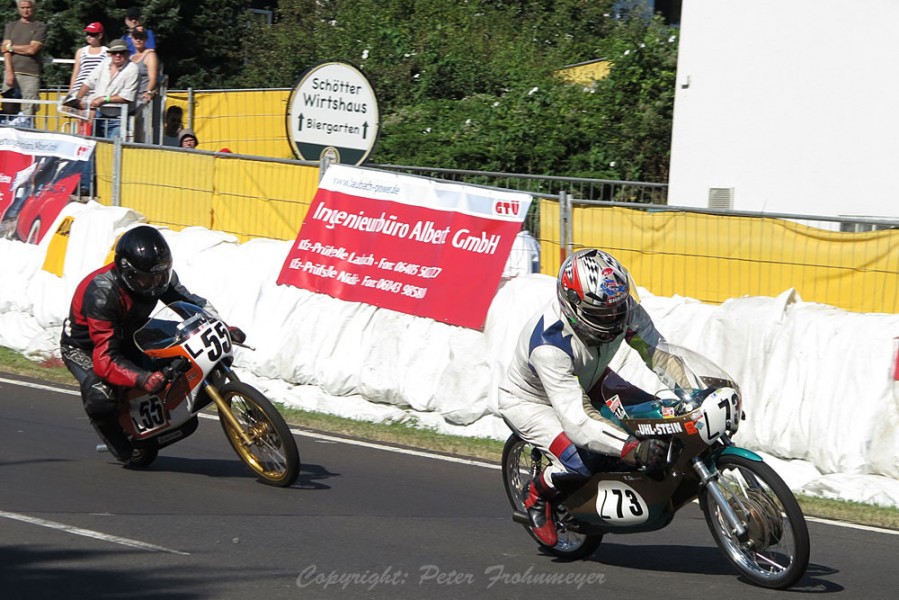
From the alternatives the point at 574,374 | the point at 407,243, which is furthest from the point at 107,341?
the point at 407,243

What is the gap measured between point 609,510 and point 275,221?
8.07 metres

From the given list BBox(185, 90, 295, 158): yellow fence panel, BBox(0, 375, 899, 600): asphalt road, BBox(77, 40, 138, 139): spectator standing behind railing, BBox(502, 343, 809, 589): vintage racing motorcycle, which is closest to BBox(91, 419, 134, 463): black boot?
BBox(0, 375, 899, 600): asphalt road

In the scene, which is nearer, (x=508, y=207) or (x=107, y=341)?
(x=107, y=341)

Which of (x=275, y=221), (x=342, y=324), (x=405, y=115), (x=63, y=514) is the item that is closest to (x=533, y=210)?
(x=342, y=324)

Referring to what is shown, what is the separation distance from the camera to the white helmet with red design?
21.3 ft

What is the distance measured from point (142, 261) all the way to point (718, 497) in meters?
4.18

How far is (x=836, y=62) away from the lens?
1541cm

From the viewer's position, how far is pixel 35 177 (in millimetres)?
16234

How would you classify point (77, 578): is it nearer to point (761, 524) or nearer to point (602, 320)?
point (602, 320)

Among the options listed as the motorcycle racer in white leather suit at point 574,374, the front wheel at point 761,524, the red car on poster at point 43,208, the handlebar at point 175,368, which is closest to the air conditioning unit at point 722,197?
the red car on poster at point 43,208

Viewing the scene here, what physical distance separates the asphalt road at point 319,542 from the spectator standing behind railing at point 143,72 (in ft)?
27.1

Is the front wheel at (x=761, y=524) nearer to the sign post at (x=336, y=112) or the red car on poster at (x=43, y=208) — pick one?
the sign post at (x=336, y=112)

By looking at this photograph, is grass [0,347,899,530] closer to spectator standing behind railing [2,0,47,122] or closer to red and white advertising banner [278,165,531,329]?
red and white advertising banner [278,165,531,329]

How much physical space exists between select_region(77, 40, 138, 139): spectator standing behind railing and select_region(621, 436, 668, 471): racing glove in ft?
40.3
